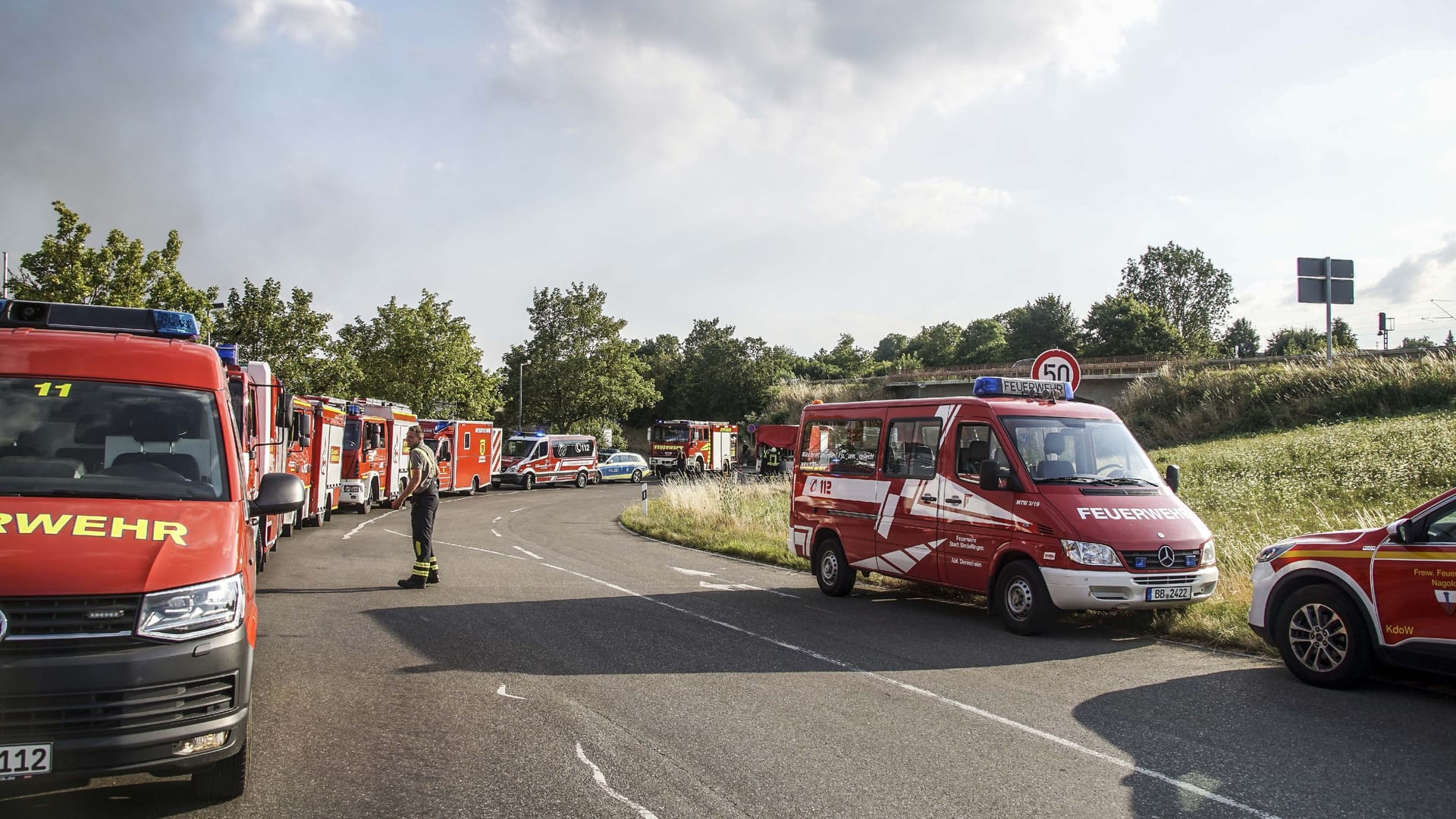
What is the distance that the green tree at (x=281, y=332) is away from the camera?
4022 cm

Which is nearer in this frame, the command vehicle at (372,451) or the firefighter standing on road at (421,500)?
the firefighter standing on road at (421,500)

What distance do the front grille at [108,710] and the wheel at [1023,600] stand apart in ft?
23.1

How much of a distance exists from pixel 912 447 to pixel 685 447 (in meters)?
40.3

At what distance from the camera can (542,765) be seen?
5297 millimetres

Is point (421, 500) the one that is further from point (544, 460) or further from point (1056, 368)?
point (544, 460)

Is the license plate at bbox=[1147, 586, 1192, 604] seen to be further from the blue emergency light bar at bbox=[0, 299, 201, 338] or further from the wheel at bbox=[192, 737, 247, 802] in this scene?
the blue emergency light bar at bbox=[0, 299, 201, 338]

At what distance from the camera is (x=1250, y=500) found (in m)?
16.4

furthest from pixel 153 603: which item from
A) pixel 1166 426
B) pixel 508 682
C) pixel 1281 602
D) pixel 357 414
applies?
pixel 1166 426

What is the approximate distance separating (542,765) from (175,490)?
2.40 m

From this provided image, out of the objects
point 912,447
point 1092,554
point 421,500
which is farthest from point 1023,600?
point 421,500

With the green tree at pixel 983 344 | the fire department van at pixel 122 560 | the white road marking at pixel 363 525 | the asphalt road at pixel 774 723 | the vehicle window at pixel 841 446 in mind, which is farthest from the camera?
the green tree at pixel 983 344

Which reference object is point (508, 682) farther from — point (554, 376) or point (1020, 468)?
point (554, 376)

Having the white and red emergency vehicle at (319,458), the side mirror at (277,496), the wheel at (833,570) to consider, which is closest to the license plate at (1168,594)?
the wheel at (833,570)

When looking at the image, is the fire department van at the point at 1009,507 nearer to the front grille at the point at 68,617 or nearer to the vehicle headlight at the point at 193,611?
the vehicle headlight at the point at 193,611
